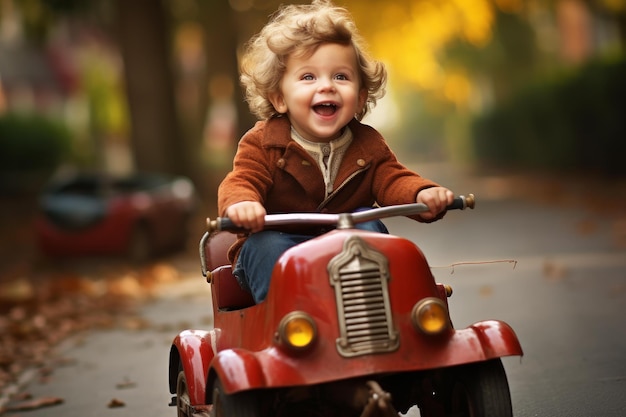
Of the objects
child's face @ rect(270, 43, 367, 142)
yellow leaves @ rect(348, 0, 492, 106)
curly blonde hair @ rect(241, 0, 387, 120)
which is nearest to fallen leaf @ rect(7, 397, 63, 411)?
curly blonde hair @ rect(241, 0, 387, 120)

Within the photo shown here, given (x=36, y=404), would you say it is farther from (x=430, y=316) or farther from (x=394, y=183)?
(x=430, y=316)

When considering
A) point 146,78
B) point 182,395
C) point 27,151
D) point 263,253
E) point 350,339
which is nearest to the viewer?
point 350,339

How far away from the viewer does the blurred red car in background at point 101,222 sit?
15.8 m

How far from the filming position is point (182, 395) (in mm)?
4953

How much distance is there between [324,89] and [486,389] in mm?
1362

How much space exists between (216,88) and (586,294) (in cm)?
2926

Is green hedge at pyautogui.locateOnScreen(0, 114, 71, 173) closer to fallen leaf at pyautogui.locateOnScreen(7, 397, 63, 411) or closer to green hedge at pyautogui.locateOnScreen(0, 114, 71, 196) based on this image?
green hedge at pyautogui.locateOnScreen(0, 114, 71, 196)

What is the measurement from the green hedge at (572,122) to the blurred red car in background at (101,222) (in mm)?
9658

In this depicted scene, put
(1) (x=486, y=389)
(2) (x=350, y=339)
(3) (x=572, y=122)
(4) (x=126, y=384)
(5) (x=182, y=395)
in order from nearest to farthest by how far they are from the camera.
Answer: (2) (x=350, y=339) < (1) (x=486, y=389) < (5) (x=182, y=395) < (4) (x=126, y=384) < (3) (x=572, y=122)

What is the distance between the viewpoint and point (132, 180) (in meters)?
17.7

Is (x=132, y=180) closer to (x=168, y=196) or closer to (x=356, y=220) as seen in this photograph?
(x=168, y=196)

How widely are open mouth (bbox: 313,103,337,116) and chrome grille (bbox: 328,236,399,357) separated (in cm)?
80

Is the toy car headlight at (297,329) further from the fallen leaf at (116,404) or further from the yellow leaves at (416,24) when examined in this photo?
the yellow leaves at (416,24)

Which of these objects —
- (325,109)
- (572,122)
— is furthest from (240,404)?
(572,122)
